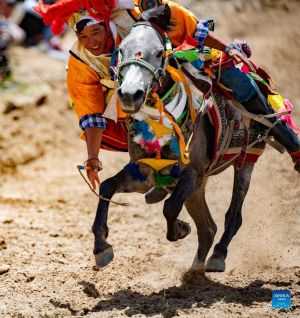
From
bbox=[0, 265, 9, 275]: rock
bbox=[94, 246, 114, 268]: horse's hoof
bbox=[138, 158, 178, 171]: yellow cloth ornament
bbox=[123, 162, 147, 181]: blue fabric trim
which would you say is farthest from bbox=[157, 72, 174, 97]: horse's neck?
bbox=[0, 265, 9, 275]: rock

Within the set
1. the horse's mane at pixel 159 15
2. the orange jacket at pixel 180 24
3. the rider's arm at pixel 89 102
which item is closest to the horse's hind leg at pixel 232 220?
the rider's arm at pixel 89 102

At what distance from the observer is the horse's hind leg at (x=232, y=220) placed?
630cm

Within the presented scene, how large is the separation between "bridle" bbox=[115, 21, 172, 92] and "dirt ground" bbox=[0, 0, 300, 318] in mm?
1557

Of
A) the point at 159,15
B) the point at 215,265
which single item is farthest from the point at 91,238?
the point at 159,15

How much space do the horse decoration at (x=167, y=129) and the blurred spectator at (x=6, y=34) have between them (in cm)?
638

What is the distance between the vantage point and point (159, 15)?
556cm

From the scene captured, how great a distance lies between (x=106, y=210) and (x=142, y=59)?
48.4 inches

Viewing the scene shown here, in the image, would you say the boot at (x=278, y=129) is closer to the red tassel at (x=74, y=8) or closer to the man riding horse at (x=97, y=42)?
the man riding horse at (x=97, y=42)

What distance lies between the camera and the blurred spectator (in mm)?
12297

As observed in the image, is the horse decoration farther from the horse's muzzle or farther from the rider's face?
the rider's face

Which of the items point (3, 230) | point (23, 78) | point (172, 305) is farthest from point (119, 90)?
point (23, 78)

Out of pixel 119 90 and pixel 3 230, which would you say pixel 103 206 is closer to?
pixel 119 90

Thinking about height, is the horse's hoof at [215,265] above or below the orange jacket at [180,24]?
below

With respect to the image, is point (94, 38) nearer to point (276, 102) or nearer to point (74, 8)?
point (74, 8)
